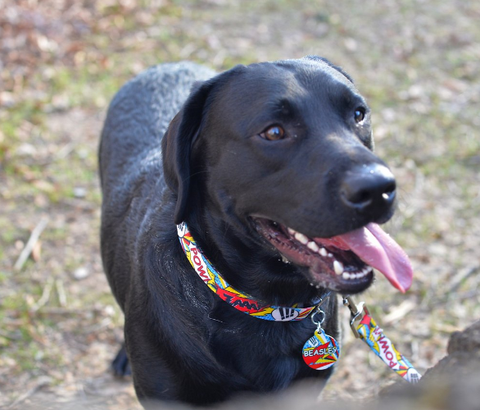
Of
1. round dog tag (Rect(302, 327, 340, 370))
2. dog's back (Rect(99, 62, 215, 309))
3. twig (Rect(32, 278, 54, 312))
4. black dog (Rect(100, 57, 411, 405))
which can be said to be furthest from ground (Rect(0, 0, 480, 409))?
dog's back (Rect(99, 62, 215, 309))

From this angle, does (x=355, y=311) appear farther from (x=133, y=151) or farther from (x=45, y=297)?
(x=45, y=297)

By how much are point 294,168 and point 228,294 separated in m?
0.64

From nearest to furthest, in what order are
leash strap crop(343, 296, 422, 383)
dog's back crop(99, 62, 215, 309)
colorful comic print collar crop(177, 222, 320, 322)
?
colorful comic print collar crop(177, 222, 320, 322), leash strap crop(343, 296, 422, 383), dog's back crop(99, 62, 215, 309)

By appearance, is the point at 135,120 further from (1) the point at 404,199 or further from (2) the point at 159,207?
(1) the point at 404,199

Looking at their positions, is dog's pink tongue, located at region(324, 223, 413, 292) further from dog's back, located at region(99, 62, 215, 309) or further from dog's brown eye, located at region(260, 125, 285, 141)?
dog's back, located at region(99, 62, 215, 309)

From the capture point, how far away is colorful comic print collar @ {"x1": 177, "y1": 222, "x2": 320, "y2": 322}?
2609mm

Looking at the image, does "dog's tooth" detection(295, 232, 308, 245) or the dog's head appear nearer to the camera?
the dog's head

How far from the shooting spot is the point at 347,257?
2426mm

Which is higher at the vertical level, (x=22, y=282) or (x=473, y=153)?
(x=473, y=153)

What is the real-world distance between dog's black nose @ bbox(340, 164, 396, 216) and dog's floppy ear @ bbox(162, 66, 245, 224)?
2.61ft

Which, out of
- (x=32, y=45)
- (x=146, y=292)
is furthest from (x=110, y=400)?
(x=32, y=45)

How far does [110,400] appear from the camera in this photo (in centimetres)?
366

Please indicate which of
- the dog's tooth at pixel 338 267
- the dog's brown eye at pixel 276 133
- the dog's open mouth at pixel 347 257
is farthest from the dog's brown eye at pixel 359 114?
the dog's tooth at pixel 338 267

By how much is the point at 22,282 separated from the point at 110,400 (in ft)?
4.25
